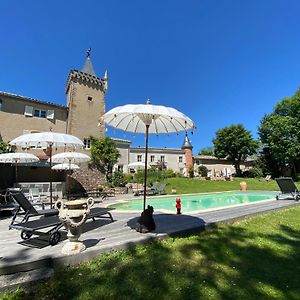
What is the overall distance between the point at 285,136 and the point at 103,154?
29.2 meters

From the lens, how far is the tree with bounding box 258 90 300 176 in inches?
1359

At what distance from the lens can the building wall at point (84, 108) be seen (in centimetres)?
2305

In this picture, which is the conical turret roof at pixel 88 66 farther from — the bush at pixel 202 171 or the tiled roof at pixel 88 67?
the bush at pixel 202 171

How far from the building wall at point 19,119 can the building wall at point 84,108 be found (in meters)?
1.51

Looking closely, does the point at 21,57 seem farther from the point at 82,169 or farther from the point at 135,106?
the point at 135,106

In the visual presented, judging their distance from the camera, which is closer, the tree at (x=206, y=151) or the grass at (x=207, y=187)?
the grass at (x=207, y=187)

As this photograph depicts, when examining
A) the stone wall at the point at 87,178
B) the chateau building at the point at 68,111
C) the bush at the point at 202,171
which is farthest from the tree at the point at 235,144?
the stone wall at the point at 87,178

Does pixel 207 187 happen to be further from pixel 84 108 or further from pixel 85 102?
pixel 85 102

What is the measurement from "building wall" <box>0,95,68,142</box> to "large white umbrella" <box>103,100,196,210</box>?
18.1 metres

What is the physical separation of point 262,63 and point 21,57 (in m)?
23.6

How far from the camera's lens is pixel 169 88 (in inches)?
1236

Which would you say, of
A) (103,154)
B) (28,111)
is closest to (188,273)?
(103,154)

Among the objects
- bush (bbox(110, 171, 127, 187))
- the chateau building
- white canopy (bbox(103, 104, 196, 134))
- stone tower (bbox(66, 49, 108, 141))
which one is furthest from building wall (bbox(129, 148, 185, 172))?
white canopy (bbox(103, 104, 196, 134))

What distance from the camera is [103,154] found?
23344 millimetres
